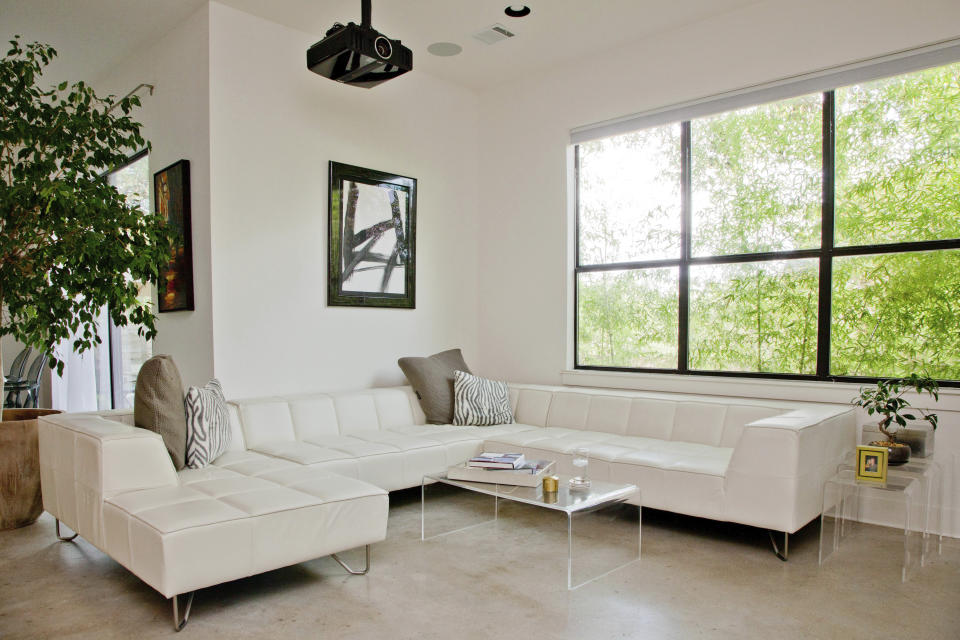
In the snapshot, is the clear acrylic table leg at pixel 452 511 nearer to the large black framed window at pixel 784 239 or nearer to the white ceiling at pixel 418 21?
the large black framed window at pixel 784 239

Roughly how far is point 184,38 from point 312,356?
215 cm

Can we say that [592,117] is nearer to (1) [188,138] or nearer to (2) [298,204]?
(2) [298,204]

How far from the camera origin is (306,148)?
166 inches

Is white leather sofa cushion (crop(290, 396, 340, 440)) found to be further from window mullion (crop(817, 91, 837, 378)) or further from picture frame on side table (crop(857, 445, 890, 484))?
window mullion (crop(817, 91, 837, 378))

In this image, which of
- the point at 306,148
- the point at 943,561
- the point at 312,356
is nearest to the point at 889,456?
the point at 943,561

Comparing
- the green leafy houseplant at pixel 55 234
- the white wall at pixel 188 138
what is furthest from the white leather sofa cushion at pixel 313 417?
the green leafy houseplant at pixel 55 234

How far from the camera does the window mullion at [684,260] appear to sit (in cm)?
425

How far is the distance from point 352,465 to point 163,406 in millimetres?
946

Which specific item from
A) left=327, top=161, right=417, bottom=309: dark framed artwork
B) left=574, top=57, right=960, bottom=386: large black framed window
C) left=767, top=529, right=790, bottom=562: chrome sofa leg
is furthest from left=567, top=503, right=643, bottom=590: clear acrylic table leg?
left=327, top=161, right=417, bottom=309: dark framed artwork

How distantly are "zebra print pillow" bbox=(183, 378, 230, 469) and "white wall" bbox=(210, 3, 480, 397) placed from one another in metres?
0.68

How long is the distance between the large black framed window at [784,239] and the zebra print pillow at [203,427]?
2.67 metres

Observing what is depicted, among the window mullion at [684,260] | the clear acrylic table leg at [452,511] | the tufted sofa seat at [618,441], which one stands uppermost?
the window mullion at [684,260]

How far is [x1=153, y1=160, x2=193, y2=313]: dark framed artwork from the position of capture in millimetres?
3920

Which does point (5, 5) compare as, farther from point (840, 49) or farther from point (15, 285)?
point (840, 49)
